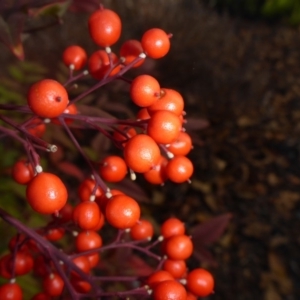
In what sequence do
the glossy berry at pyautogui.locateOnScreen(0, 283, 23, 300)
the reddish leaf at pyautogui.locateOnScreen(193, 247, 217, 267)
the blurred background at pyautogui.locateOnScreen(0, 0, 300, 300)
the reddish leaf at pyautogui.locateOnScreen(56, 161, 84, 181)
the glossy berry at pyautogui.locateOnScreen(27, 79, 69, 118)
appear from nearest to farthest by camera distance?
the glossy berry at pyautogui.locateOnScreen(27, 79, 69, 118), the glossy berry at pyautogui.locateOnScreen(0, 283, 23, 300), the reddish leaf at pyautogui.locateOnScreen(193, 247, 217, 267), the reddish leaf at pyautogui.locateOnScreen(56, 161, 84, 181), the blurred background at pyautogui.locateOnScreen(0, 0, 300, 300)

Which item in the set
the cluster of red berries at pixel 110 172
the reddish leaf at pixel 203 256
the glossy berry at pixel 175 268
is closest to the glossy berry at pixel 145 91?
the cluster of red berries at pixel 110 172

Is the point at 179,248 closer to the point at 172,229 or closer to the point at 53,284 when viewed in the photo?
the point at 172,229

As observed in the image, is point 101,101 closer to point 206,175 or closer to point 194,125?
point 194,125

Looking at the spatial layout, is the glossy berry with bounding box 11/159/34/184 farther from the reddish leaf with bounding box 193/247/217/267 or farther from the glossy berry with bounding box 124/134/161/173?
the reddish leaf with bounding box 193/247/217/267

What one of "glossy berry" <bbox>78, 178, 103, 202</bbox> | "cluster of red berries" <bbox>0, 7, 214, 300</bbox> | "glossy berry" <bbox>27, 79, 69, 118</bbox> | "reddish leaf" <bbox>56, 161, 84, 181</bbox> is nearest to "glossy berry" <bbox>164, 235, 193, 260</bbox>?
"cluster of red berries" <bbox>0, 7, 214, 300</bbox>

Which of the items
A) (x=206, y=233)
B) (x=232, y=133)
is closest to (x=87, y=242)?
(x=206, y=233)

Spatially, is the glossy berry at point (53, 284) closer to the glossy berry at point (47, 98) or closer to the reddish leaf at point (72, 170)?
the glossy berry at point (47, 98)
